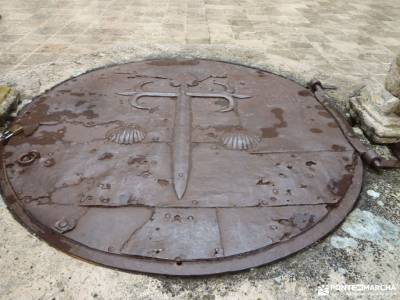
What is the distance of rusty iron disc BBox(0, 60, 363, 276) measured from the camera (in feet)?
4.67

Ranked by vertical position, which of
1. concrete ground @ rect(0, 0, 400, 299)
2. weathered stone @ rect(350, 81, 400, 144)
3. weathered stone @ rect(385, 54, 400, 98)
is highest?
weathered stone @ rect(385, 54, 400, 98)

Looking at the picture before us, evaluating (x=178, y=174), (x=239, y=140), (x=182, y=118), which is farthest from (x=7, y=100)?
(x=239, y=140)

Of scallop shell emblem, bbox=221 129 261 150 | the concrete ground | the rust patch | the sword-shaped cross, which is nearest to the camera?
the concrete ground

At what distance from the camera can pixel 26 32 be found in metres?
3.57

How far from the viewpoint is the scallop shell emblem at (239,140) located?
73.4 inches

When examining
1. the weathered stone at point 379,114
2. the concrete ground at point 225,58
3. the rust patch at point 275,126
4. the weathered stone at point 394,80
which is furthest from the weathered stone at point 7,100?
the weathered stone at point 394,80

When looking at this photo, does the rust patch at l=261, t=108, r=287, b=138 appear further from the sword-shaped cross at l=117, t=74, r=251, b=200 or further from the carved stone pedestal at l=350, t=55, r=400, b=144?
the carved stone pedestal at l=350, t=55, r=400, b=144

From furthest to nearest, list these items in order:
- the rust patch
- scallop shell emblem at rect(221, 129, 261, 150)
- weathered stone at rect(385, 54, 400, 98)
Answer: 1. weathered stone at rect(385, 54, 400, 98)
2. the rust patch
3. scallop shell emblem at rect(221, 129, 261, 150)

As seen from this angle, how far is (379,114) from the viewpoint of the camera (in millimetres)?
2209

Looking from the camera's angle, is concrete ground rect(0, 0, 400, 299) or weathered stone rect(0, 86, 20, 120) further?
weathered stone rect(0, 86, 20, 120)

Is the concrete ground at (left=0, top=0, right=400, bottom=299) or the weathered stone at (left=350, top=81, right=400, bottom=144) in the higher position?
the weathered stone at (left=350, top=81, right=400, bottom=144)

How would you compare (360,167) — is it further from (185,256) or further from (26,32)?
(26,32)

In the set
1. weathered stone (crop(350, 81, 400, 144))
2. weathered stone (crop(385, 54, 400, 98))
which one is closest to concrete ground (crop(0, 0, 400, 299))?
weathered stone (crop(350, 81, 400, 144))

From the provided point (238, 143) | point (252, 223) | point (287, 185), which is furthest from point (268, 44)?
point (252, 223)
